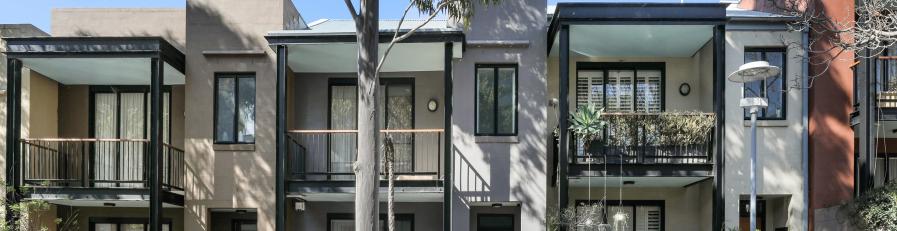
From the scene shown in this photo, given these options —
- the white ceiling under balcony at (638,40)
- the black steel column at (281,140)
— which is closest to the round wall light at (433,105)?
the white ceiling under balcony at (638,40)

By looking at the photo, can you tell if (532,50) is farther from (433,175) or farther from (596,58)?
(433,175)

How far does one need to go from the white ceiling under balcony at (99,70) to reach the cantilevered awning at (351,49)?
246cm

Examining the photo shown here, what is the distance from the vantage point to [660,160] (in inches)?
634

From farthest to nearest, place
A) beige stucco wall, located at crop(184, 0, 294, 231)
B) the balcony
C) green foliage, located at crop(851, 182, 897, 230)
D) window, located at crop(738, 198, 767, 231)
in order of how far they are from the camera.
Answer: window, located at crop(738, 198, 767, 231) → beige stucco wall, located at crop(184, 0, 294, 231) → the balcony → green foliage, located at crop(851, 182, 897, 230)

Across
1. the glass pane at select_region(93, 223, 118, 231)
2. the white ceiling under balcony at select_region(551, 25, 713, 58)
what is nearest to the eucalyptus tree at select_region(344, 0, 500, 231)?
the white ceiling under balcony at select_region(551, 25, 713, 58)

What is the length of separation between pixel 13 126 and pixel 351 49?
6.13m

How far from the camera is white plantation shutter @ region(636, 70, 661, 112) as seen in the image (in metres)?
17.7

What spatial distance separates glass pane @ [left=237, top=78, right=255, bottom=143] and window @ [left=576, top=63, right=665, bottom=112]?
624 cm

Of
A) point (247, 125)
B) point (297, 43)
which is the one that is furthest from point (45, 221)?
point (297, 43)

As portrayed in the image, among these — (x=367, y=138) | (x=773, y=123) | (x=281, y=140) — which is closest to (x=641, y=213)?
(x=773, y=123)

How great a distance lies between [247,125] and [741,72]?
9133 millimetres

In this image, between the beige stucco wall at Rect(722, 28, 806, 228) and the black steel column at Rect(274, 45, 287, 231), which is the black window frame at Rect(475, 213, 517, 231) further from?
the beige stucco wall at Rect(722, 28, 806, 228)

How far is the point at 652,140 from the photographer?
1594 cm

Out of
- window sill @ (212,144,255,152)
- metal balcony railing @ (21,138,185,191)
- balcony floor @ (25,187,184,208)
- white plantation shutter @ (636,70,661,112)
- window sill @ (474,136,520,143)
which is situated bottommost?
balcony floor @ (25,187,184,208)
